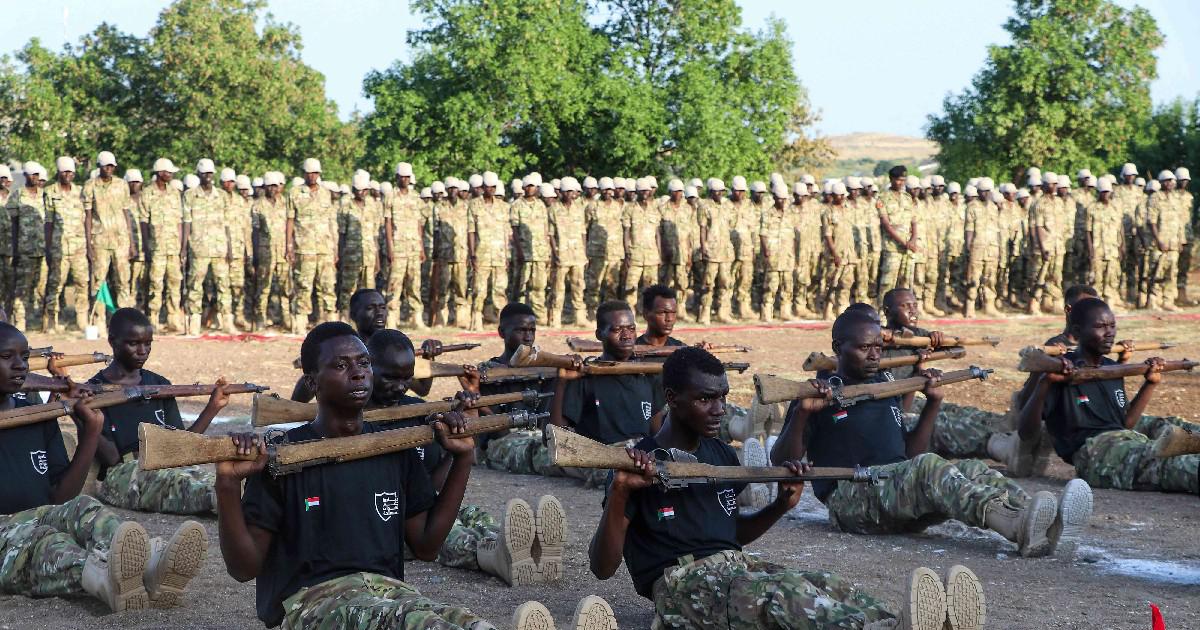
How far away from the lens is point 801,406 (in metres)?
7.20

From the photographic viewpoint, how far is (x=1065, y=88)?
31.6m

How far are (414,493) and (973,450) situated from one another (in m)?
6.27

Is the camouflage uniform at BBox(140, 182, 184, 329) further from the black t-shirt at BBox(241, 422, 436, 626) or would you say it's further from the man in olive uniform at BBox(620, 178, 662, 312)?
the black t-shirt at BBox(241, 422, 436, 626)

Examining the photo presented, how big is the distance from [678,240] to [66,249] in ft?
29.3

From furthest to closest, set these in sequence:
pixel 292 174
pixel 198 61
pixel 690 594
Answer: pixel 292 174 < pixel 198 61 < pixel 690 594

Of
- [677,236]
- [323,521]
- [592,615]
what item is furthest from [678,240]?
[592,615]

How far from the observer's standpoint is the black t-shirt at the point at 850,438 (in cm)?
754

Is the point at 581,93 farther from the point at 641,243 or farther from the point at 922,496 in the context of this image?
the point at 922,496

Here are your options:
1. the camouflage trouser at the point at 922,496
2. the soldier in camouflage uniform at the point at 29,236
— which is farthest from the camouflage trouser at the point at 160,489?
the soldier in camouflage uniform at the point at 29,236

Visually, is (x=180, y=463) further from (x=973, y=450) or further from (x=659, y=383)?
(x=973, y=450)

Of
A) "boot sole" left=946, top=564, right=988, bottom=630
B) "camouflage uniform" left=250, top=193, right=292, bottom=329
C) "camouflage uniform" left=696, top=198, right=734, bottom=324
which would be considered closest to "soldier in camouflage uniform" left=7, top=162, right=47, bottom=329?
"camouflage uniform" left=250, top=193, right=292, bottom=329

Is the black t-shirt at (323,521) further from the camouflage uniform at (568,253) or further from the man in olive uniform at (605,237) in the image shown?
the man in olive uniform at (605,237)

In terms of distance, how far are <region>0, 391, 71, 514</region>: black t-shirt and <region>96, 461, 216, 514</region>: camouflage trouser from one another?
1226mm

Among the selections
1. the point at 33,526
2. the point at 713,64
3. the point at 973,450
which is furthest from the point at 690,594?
the point at 713,64
